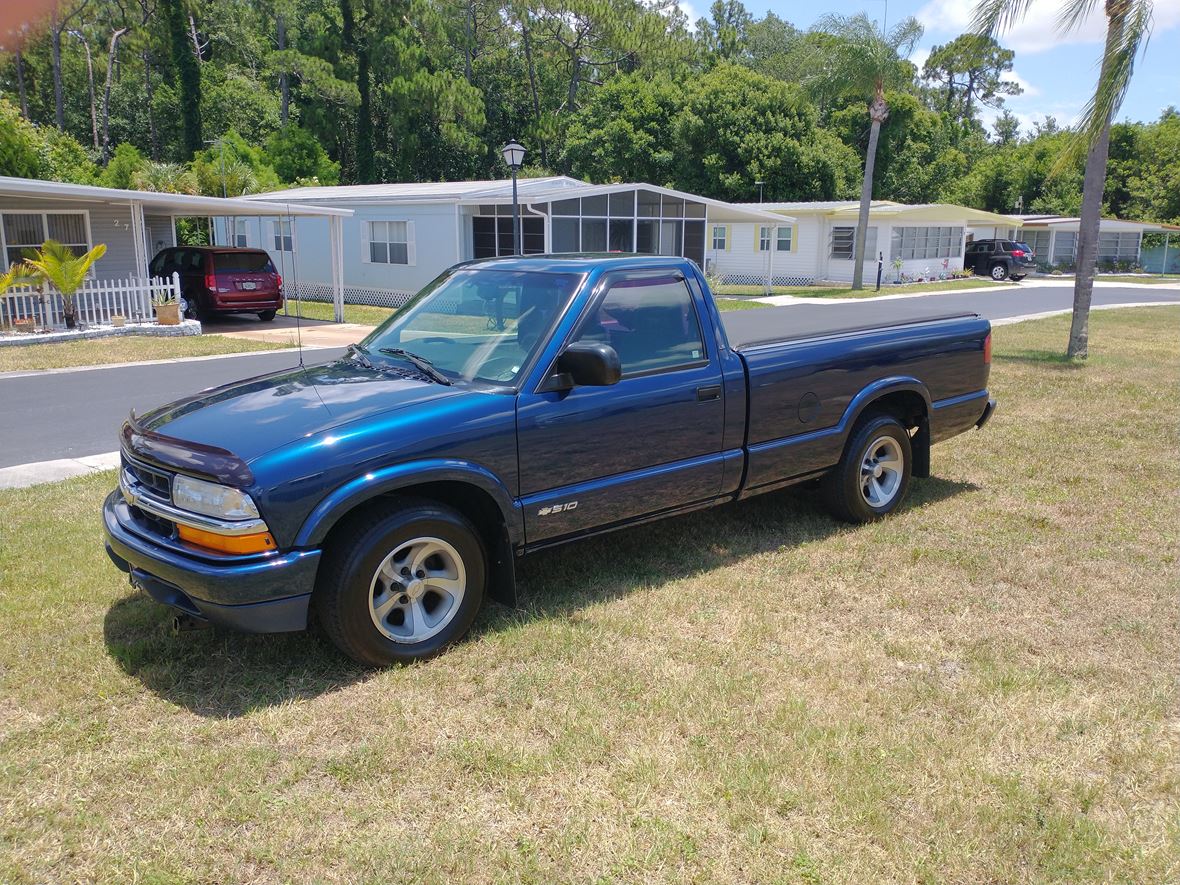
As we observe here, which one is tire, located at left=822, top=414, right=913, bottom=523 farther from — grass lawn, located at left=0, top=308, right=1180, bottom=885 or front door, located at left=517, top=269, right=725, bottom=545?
front door, located at left=517, top=269, right=725, bottom=545

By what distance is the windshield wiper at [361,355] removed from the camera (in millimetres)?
5168

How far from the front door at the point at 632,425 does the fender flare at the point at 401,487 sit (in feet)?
0.39

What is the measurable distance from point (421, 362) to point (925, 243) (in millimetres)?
38412

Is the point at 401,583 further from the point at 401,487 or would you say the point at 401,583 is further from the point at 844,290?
A: the point at 844,290

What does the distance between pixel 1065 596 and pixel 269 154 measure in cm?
4659

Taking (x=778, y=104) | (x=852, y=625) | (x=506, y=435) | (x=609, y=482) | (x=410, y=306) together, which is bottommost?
(x=852, y=625)

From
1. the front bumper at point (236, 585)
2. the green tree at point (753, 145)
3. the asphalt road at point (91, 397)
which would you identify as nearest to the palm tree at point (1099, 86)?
the asphalt road at point (91, 397)

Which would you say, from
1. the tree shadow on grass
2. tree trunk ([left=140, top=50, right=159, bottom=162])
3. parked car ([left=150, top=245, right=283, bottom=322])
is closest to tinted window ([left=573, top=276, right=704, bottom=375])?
the tree shadow on grass

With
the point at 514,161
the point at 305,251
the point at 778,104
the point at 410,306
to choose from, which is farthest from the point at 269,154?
the point at 410,306

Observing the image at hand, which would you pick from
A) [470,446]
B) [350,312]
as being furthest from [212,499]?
[350,312]

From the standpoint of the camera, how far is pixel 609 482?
16.3 feet

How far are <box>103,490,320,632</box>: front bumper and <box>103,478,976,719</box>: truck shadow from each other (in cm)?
38

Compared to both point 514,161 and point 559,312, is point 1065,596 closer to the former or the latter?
point 559,312

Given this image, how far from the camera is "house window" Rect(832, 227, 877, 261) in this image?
121 feet
